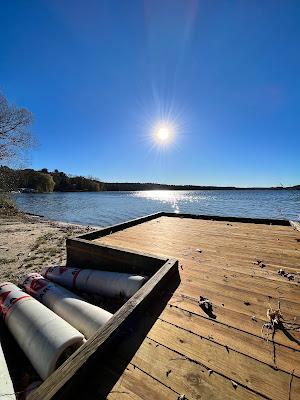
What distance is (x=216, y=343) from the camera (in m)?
2.31

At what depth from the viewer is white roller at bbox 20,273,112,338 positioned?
3.30 meters

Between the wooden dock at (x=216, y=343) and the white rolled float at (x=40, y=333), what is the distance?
0.81 metres

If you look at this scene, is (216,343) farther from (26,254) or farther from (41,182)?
(41,182)

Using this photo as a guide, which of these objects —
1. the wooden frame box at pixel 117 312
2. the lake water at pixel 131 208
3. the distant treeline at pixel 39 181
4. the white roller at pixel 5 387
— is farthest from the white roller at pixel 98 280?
the distant treeline at pixel 39 181

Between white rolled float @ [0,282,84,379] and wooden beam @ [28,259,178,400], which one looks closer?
wooden beam @ [28,259,178,400]

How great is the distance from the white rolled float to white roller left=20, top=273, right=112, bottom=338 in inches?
14.2

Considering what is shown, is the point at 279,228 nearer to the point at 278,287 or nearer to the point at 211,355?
the point at 278,287

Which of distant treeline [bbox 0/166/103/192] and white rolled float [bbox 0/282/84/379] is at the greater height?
distant treeline [bbox 0/166/103/192]

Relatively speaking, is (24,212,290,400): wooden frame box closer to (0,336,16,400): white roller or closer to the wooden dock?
the wooden dock

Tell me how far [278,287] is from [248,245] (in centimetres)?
230

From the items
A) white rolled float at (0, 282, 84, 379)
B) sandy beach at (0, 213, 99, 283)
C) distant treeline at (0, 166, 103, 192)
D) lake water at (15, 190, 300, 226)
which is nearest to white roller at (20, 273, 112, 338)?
white rolled float at (0, 282, 84, 379)

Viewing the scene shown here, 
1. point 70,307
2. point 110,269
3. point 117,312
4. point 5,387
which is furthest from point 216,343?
point 110,269

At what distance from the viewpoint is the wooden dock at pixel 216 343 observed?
1.83m

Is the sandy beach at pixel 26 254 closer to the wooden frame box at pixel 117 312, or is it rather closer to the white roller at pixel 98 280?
the white roller at pixel 98 280
